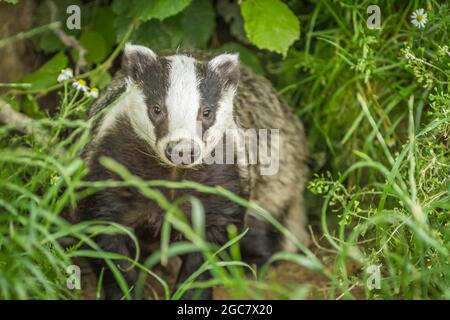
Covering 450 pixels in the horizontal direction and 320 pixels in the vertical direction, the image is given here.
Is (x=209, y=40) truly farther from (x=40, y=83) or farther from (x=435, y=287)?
(x=435, y=287)

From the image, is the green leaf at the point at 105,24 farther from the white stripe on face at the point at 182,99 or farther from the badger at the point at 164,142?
the white stripe on face at the point at 182,99

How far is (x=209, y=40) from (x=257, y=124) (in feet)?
2.07

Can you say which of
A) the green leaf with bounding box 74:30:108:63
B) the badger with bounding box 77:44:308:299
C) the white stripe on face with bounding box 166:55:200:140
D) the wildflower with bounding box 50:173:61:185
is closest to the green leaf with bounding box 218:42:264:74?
the green leaf with bounding box 74:30:108:63

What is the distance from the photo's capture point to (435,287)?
203cm

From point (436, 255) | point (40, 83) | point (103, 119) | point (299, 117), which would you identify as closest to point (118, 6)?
point (40, 83)

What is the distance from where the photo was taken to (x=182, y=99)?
2.33 m

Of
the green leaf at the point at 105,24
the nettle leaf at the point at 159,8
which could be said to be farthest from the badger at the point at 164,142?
the green leaf at the point at 105,24

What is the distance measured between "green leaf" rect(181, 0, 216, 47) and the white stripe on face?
79cm

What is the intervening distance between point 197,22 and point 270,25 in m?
0.43

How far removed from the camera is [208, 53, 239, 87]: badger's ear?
251 cm

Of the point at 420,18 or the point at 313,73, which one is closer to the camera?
the point at 420,18

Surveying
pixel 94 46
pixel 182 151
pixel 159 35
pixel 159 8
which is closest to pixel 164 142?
pixel 182 151

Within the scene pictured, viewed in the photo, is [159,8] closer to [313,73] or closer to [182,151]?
[313,73]

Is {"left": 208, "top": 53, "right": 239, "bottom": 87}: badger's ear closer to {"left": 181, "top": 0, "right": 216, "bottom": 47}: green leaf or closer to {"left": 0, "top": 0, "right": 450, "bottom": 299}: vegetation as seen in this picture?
{"left": 0, "top": 0, "right": 450, "bottom": 299}: vegetation
